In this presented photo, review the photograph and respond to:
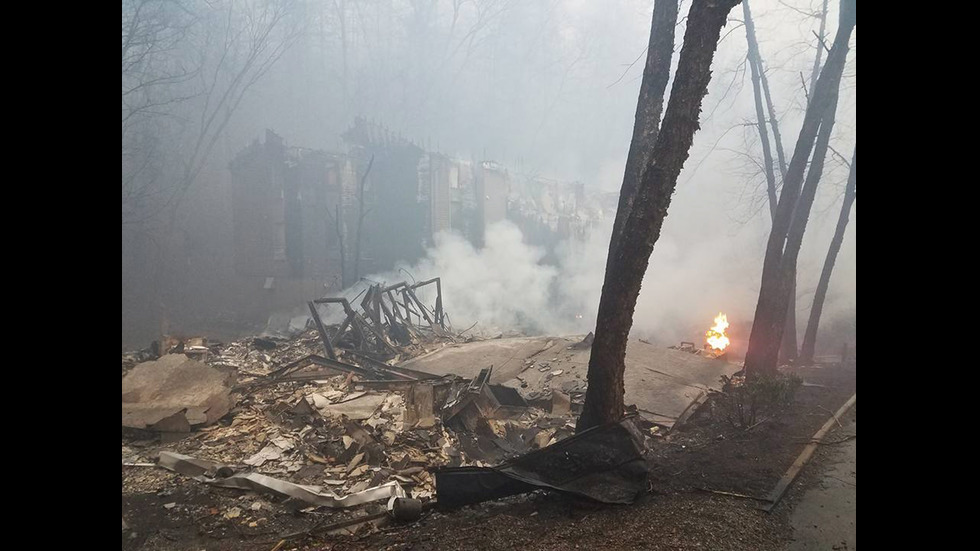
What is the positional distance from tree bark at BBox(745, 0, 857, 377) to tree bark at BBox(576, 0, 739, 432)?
5.14 meters

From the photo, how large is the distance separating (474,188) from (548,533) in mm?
23311

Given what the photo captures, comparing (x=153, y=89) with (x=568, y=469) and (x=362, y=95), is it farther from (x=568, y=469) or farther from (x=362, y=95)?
(x=568, y=469)

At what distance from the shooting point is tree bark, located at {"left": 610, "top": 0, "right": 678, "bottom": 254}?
5.61 m

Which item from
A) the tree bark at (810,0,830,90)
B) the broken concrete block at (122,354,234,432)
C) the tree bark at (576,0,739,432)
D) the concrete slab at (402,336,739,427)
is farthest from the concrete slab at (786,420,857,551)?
the tree bark at (810,0,830,90)

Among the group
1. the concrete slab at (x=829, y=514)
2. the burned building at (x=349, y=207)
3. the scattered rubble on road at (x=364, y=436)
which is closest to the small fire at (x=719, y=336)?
the scattered rubble on road at (x=364, y=436)

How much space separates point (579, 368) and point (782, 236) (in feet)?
14.7

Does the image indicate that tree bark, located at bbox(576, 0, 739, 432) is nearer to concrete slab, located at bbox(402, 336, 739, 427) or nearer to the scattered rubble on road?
the scattered rubble on road

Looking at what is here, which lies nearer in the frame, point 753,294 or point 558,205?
point 753,294

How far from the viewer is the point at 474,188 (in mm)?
25906

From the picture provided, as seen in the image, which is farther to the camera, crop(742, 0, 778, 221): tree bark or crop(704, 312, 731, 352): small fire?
crop(742, 0, 778, 221): tree bark

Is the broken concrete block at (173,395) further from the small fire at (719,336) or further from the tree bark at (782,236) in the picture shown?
the small fire at (719,336)

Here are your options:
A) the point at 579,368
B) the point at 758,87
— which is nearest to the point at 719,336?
the point at 579,368

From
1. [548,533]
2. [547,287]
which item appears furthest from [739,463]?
[547,287]

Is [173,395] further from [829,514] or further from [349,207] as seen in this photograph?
[349,207]
